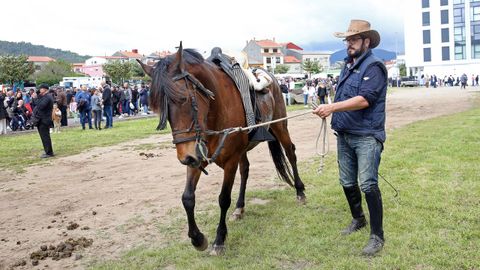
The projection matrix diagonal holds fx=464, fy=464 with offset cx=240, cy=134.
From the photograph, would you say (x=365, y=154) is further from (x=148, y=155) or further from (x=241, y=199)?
(x=148, y=155)

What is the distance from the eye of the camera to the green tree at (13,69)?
59.7 m

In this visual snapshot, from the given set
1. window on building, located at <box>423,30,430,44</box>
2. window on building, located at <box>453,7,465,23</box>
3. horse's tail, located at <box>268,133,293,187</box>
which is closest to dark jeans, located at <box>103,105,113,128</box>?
horse's tail, located at <box>268,133,293,187</box>

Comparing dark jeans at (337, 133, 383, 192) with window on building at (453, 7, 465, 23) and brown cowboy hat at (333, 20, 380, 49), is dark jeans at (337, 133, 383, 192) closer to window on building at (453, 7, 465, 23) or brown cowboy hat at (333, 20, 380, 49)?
brown cowboy hat at (333, 20, 380, 49)

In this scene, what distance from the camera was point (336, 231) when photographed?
5.37 meters

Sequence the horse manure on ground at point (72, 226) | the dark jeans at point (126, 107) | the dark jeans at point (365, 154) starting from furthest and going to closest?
the dark jeans at point (126, 107) < the horse manure on ground at point (72, 226) < the dark jeans at point (365, 154)

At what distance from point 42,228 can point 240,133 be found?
10.1 ft

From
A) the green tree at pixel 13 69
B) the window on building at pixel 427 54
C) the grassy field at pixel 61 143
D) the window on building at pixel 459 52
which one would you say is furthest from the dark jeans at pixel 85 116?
the window on building at pixel 459 52

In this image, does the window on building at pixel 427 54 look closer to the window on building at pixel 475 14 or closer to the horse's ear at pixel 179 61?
the window on building at pixel 475 14

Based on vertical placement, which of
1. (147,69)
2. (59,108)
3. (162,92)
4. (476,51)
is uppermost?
(476,51)

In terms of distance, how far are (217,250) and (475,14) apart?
86084mm

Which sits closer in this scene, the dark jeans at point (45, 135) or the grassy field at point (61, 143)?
the grassy field at point (61, 143)

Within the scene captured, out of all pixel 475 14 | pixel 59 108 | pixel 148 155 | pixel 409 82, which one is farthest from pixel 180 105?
pixel 475 14

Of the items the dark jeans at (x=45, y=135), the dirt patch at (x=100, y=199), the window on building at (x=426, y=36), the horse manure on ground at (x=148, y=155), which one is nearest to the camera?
the dirt patch at (x=100, y=199)

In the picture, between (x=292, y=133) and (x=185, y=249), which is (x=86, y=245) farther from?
A: (x=292, y=133)
